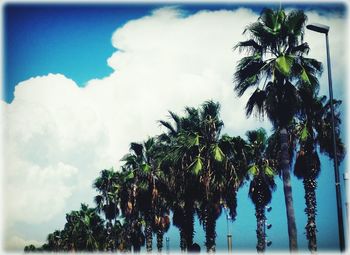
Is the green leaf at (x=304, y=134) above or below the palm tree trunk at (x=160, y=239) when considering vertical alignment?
above

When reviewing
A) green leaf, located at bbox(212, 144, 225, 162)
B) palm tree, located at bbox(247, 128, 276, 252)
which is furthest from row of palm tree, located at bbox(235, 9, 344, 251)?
palm tree, located at bbox(247, 128, 276, 252)

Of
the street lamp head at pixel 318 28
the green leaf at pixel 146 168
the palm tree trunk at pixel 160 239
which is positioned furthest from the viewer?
the palm tree trunk at pixel 160 239

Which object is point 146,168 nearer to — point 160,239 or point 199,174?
point 160,239

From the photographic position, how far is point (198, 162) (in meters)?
23.0

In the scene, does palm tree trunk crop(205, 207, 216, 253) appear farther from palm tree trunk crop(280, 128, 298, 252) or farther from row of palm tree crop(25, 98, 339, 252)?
palm tree trunk crop(280, 128, 298, 252)

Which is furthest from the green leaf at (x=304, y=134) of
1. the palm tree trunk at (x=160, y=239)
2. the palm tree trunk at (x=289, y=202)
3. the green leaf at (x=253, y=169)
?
the palm tree trunk at (x=160, y=239)

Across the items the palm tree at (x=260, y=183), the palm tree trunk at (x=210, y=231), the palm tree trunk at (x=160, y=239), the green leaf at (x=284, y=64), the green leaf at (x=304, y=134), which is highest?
the green leaf at (x=284, y=64)

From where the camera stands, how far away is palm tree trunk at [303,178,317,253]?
2458 centimetres

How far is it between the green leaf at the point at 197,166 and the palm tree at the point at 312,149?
661cm

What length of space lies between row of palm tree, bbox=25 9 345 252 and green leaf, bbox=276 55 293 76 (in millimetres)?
38

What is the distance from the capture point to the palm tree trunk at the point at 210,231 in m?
22.3

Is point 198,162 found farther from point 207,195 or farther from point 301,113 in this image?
point 301,113

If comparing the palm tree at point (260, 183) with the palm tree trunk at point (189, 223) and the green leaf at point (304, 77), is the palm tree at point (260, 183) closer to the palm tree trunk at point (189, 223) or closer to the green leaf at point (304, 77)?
the palm tree trunk at point (189, 223)

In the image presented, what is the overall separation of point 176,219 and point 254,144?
739 cm
